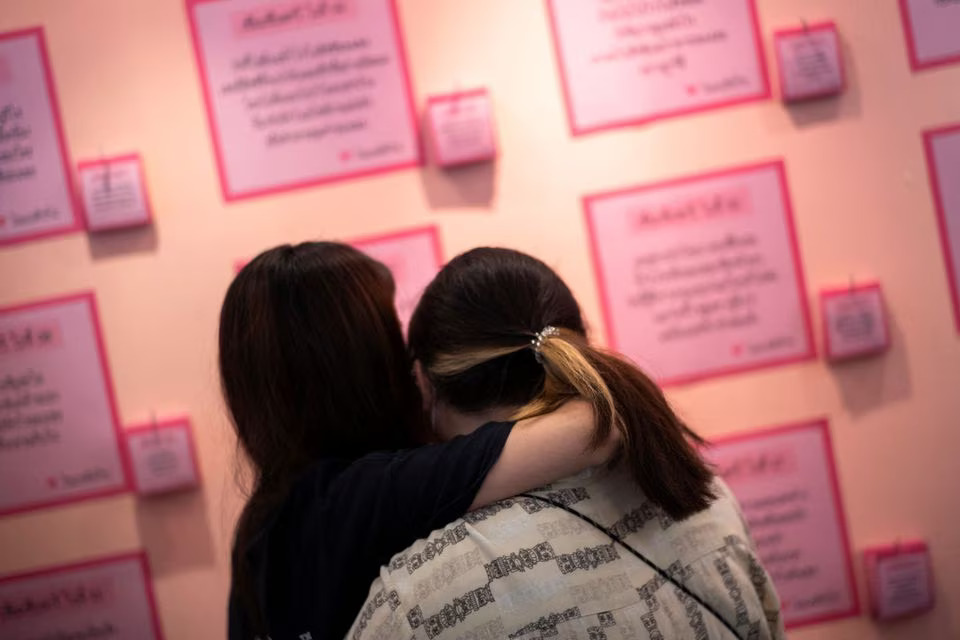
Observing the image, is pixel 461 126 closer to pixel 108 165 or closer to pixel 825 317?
pixel 108 165

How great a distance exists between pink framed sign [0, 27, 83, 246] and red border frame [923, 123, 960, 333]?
1.69 metres

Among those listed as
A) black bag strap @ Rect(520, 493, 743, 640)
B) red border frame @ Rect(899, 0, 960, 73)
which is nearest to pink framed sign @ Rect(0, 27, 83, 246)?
black bag strap @ Rect(520, 493, 743, 640)

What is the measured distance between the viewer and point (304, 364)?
1.33 m

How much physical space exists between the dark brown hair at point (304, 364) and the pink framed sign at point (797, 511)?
2.87 ft

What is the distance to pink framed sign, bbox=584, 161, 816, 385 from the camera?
190 centimetres

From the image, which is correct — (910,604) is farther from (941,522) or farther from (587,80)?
(587,80)

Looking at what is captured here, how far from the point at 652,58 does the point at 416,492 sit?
111cm

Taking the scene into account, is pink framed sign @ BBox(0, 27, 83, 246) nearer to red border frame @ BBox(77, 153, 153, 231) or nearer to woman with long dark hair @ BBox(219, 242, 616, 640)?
red border frame @ BBox(77, 153, 153, 231)

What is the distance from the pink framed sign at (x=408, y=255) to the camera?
1.87 metres

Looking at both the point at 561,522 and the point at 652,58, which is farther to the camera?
the point at 652,58

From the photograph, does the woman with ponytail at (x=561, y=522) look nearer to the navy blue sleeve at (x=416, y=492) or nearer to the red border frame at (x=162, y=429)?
the navy blue sleeve at (x=416, y=492)

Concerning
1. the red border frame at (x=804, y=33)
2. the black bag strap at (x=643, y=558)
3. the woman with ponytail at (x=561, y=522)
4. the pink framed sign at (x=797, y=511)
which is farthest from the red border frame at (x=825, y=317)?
the black bag strap at (x=643, y=558)

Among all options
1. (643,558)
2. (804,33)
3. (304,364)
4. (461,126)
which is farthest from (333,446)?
(804,33)

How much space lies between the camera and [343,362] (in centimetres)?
133
